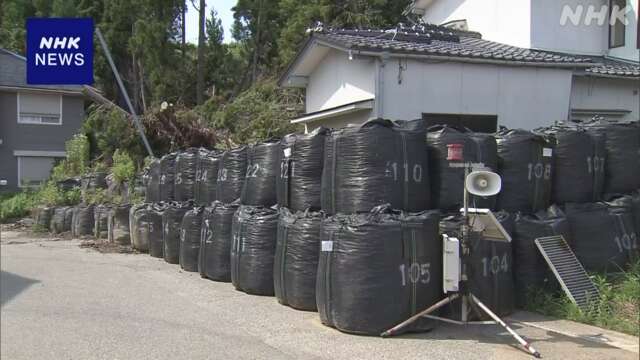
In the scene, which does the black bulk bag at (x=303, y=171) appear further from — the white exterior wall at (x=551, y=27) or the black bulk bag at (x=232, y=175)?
the white exterior wall at (x=551, y=27)

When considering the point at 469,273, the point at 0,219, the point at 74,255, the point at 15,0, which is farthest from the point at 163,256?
the point at 15,0

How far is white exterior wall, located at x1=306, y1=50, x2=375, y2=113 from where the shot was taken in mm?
11000

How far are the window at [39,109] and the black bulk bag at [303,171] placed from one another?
22.2m

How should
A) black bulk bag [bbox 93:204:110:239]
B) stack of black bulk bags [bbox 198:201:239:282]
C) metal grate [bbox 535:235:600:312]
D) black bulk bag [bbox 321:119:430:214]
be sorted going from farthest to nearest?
black bulk bag [bbox 93:204:110:239] → stack of black bulk bags [bbox 198:201:239:282] → metal grate [bbox 535:235:600:312] → black bulk bag [bbox 321:119:430:214]

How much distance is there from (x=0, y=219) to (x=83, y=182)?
148 inches

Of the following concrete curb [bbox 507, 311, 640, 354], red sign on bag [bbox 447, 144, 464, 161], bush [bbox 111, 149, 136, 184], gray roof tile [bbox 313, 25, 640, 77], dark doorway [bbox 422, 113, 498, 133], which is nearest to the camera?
concrete curb [bbox 507, 311, 640, 354]

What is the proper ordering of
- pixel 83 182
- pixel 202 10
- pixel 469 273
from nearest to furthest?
pixel 469 273
pixel 83 182
pixel 202 10

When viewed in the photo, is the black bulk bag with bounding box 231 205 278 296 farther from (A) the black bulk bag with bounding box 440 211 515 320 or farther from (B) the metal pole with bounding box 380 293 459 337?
(A) the black bulk bag with bounding box 440 211 515 320

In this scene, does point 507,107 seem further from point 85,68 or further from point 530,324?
point 85,68

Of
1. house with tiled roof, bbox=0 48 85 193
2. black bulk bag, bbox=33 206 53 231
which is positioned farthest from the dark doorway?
house with tiled roof, bbox=0 48 85 193

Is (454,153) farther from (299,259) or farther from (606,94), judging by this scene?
(606,94)

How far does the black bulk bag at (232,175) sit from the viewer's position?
852 centimetres

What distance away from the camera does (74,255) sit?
1138 centimetres

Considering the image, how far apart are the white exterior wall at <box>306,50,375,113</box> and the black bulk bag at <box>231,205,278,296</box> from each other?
13.7ft
